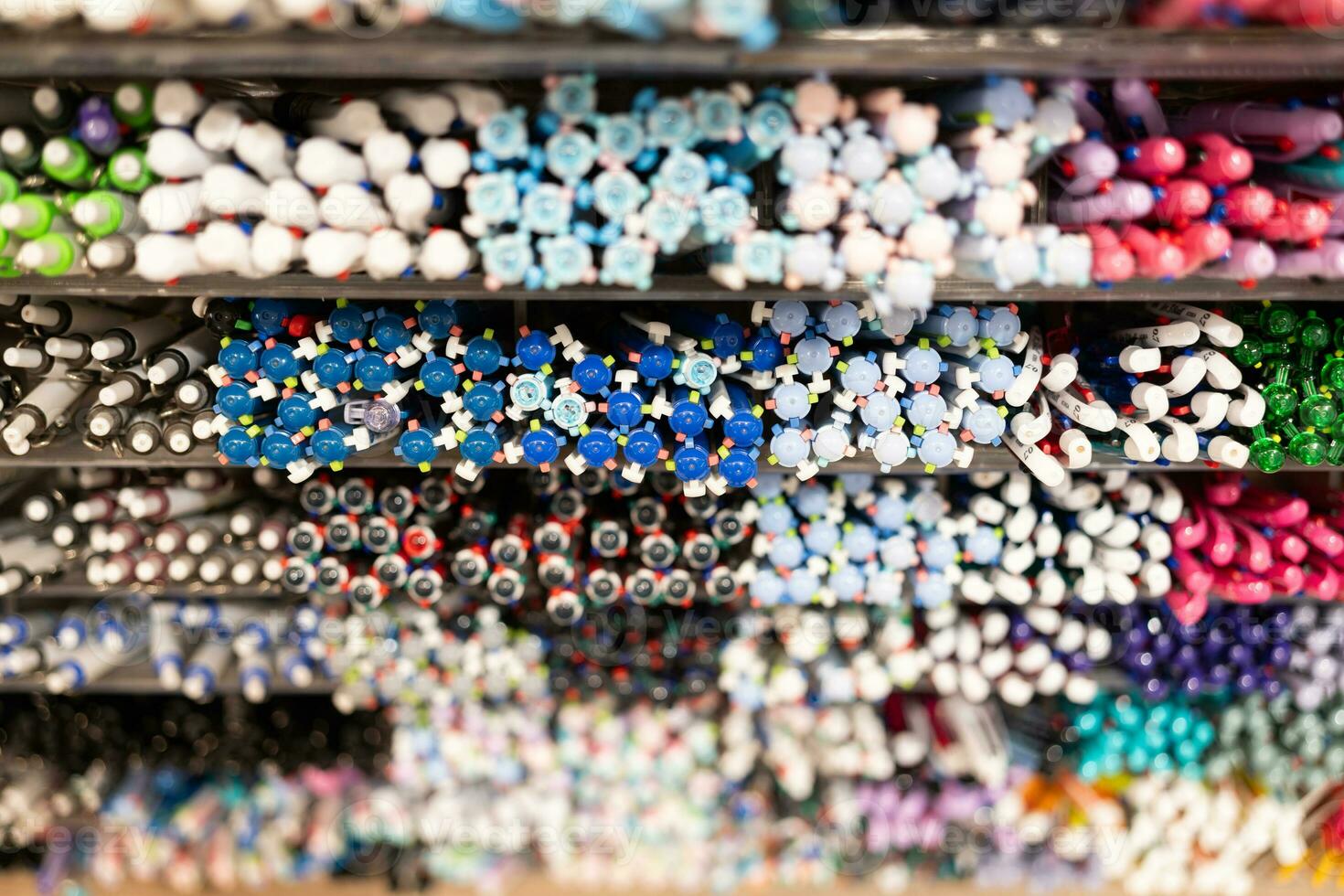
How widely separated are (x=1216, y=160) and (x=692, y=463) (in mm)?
957

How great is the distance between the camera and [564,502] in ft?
5.34

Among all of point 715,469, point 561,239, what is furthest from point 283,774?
point 561,239

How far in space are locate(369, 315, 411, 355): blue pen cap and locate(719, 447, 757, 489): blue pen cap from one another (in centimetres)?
60

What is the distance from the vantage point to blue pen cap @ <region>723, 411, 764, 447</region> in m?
1.39

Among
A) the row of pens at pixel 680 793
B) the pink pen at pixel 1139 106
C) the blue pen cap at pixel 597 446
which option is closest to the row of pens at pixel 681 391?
the blue pen cap at pixel 597 446

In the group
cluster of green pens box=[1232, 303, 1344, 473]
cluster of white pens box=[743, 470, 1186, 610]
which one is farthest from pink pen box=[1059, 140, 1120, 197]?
cluster of white pens box=[743, 470, 1186, 610]

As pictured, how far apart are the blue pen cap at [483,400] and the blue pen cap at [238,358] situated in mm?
379

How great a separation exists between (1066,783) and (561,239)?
5.91ft

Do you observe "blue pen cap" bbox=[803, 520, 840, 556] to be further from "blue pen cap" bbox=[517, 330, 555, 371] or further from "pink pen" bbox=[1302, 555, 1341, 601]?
"pink pen" bbox=[1302, 555, 1341, 601]

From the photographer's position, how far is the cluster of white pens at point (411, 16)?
1034mm

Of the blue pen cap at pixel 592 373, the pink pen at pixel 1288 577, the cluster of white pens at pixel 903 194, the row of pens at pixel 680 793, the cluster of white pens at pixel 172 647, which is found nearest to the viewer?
the cluster of white pens at pixel 903 194

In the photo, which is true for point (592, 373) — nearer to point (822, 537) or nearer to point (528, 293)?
point (528, 293)

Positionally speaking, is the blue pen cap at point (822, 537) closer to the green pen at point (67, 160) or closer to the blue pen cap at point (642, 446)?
the blue pen cap at point (642, 446)

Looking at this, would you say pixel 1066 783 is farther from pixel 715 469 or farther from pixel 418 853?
pixel 418 853
